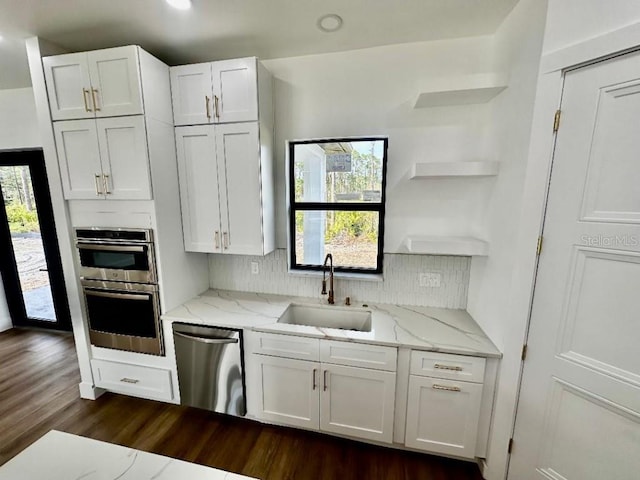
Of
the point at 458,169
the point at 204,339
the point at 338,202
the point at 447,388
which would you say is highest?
the point at 458,169

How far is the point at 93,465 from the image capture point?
810 millimetres

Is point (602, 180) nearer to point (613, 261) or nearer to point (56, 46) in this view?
point (613, 261)

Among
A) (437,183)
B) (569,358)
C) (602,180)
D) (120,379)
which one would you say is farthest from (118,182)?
(569,358)

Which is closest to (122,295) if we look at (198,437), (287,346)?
(198,437)

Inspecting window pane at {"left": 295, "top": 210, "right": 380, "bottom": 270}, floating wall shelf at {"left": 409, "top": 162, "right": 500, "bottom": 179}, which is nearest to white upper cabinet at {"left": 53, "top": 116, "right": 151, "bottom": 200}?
window pane at {"left": 295, "top": 210, "right": 380, "bottom": 270}

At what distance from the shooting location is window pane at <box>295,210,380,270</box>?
221 cm

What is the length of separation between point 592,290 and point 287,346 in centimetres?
164

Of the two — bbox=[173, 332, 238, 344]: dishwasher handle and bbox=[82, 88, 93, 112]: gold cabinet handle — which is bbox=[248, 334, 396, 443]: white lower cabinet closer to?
bbox=[173, 332, 238, 344]: dishwasher handle

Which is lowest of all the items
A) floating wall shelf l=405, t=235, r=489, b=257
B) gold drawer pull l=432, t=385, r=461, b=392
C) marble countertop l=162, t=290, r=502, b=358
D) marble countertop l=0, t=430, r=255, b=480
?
gold drawer pull l=432, t=385, r=461, b=392

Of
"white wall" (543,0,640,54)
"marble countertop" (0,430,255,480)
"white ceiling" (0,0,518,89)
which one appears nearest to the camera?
"marble countertop" (0,430,255,480)

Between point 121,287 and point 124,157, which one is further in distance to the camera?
point 121,287

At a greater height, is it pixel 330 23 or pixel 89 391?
pixel 330 23

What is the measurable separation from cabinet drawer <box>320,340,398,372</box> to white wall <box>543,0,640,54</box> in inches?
68.8

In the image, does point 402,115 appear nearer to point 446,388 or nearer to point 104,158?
point 446,388
